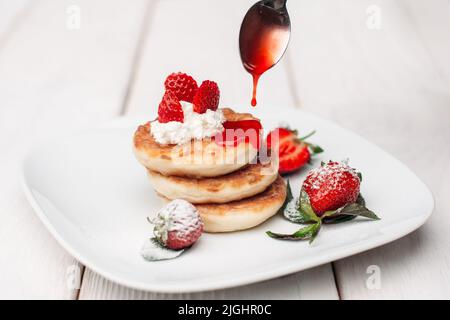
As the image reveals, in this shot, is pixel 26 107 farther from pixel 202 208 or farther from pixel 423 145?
pixel 423 145

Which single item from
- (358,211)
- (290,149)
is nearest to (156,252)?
(358,211)

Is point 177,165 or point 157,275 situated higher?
point 177,165

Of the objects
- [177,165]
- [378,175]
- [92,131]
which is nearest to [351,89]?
[378,175]

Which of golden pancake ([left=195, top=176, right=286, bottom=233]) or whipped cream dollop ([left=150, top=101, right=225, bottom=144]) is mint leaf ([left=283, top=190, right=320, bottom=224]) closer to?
golden pancake ([left=195, top=176, right=286, bottom=233])

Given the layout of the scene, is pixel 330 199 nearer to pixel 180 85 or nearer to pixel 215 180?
pixel 215 180

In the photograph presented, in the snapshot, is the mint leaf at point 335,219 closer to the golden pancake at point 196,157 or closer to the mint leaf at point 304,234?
the mint leaf at point 304,234

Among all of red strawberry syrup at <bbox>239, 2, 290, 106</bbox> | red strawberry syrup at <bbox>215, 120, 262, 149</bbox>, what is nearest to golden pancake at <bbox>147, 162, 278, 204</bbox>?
red strawberry syrup at <bbox>215, 120, 262, 149</bbox>

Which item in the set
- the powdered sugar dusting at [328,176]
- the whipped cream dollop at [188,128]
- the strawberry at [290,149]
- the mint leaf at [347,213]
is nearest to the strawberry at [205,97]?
the whipped cream dollop at [188,128]
